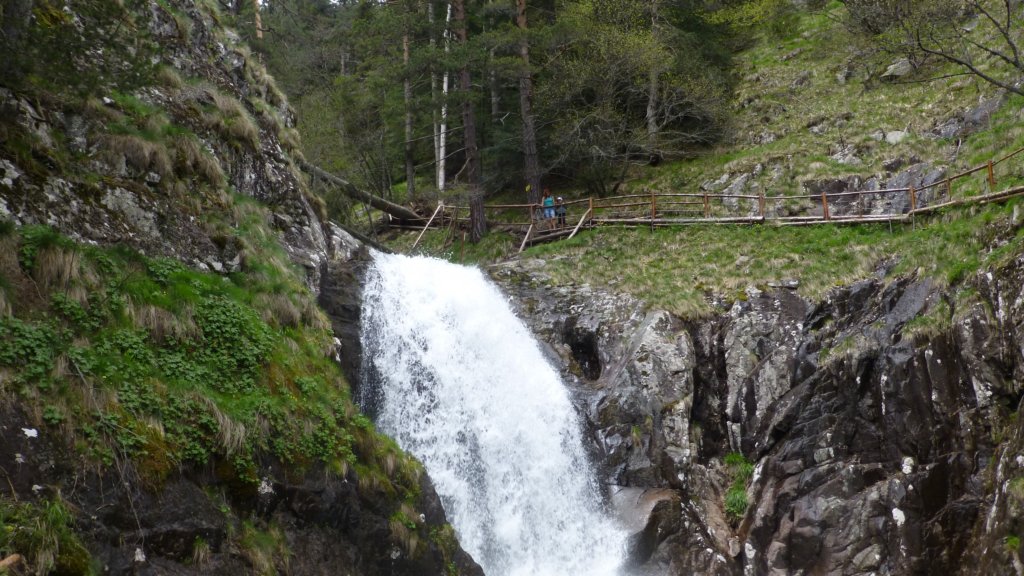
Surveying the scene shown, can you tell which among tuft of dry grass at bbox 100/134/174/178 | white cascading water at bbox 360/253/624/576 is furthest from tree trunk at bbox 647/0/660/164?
tuft of dry grass at bbox 100/134/174/178

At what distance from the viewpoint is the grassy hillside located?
15.1 meters

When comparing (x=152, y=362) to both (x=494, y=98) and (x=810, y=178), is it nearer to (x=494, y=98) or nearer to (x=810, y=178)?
(x=810, y=178)

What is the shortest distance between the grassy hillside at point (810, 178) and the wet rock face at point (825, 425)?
940mm

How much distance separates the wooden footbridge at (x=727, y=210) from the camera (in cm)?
1758

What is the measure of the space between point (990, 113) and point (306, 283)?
1967cm

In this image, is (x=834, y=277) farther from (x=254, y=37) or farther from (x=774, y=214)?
(x=254, y=37)

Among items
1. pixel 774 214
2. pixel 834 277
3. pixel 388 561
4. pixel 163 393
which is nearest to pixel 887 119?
pixel 774 214

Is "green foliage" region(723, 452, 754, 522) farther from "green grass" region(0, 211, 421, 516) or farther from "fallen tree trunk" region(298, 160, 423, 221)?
"fallen tree trunk" region(298, 160, 423, 221)

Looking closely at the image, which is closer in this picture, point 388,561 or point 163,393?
point 163,393

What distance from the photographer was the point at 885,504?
11.7 meters

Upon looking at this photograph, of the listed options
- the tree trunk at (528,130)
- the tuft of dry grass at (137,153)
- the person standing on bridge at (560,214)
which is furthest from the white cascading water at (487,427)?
the tree trunk at (528,130)

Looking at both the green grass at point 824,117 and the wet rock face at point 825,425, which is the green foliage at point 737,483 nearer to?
the wet rock face at point 825,425

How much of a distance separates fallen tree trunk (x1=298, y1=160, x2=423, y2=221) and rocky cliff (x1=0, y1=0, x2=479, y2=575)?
6.97m

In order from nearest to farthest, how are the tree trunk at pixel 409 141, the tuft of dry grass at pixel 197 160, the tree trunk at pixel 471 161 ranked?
the tuft of dry grass at pixel 197 160
the tree trunk at pixel 471 161
the tree trunk at pixel 409 141
